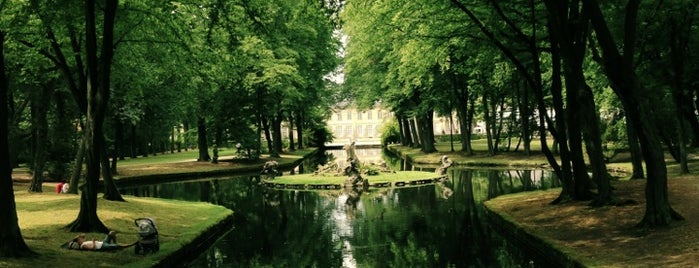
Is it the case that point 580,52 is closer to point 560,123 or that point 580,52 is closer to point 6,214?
point 560,123

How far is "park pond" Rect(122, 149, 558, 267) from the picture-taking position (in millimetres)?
14273

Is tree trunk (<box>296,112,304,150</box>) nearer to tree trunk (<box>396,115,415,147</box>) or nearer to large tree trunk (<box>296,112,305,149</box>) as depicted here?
large tree trunk (<box>296,112,305,149</box>)

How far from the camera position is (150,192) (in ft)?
104

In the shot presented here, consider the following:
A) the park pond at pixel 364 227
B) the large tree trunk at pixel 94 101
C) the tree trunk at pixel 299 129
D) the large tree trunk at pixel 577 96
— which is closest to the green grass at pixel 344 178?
the park pond at pixel 364 227

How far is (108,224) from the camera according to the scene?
1716 centimetres

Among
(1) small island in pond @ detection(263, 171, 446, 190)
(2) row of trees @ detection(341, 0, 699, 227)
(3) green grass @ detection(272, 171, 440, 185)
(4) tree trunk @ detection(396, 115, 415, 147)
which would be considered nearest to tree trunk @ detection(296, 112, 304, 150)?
(4) tree trunk @ detection(396, 115, 415, 147)

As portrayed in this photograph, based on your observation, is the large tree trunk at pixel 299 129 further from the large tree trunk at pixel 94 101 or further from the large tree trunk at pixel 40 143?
the large tree trunk at pixel 94 101

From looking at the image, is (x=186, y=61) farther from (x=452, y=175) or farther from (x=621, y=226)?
(x=452, y=175)

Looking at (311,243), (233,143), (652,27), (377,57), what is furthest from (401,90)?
(311,243)

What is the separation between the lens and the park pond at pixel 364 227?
1427cm

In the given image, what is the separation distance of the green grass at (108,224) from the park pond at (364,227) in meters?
0.99

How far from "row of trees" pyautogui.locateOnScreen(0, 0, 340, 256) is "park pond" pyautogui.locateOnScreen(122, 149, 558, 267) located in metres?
4.66

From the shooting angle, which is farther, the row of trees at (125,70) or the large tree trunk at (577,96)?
the large tree trunk at (577,96)

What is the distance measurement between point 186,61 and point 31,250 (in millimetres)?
11744
